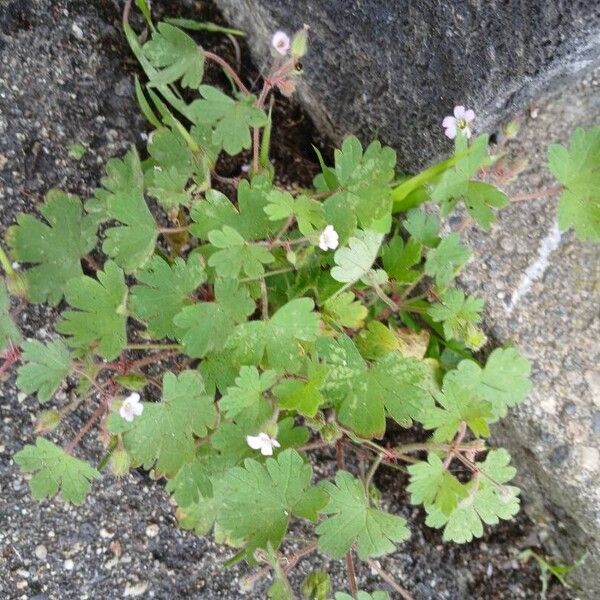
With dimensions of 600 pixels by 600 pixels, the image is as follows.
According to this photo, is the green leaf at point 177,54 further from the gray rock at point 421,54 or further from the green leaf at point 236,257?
the green leaf at point 236,257

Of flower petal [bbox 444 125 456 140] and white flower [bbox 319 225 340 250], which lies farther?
flower petal [bbox 444 125 456 140]

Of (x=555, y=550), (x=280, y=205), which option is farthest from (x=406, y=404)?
(x=555, y=550)

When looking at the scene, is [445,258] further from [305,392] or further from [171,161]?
[171,161]

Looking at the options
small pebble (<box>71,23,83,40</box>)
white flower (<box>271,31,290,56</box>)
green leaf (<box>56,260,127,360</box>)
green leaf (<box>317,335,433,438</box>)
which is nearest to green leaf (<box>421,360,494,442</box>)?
green leaf (<box>317,335,433,438</box>)

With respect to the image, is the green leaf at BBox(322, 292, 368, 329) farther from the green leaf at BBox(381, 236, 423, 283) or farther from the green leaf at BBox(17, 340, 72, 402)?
the green leaf at BBox(17, 340, 72, 402)

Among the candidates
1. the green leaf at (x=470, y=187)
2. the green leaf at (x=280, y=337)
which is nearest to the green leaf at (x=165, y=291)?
the green leaf at (x=280, y=337)

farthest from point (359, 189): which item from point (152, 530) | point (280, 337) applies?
point (152, 530)

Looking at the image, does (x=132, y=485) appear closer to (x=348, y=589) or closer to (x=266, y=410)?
(x=266, y=410)
